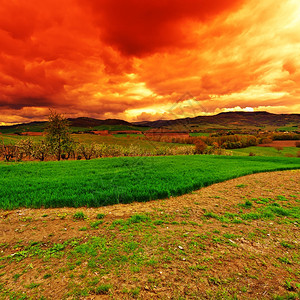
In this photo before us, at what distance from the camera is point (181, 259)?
14.3 ft

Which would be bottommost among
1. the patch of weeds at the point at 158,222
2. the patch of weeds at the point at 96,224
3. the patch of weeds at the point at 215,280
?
the patch of weeds at the point at 158,222

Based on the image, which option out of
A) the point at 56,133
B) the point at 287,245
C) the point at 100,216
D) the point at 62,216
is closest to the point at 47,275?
the point at 100,216

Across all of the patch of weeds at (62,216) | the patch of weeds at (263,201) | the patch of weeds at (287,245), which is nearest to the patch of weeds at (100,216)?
the patch of weeds at (62,216)

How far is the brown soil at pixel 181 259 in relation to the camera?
133 inches

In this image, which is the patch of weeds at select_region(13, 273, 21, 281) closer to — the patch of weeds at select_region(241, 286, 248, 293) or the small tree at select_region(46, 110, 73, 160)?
the patch of weeds at select_region(241, 286, 248, 293)

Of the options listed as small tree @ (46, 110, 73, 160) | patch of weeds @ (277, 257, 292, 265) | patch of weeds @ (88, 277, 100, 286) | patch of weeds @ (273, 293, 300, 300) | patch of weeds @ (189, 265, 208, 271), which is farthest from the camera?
small tree @ (46, 110, 73, 160)

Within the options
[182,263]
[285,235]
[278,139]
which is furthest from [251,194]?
[278,139]

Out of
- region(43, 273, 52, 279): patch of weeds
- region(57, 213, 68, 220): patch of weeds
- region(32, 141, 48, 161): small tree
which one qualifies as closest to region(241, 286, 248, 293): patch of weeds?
region(43, 273, 52, 279): patch of weeds

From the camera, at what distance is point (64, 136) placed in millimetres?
34750

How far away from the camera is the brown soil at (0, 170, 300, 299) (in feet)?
11.1

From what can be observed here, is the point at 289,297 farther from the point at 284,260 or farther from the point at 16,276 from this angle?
the point at 16,276

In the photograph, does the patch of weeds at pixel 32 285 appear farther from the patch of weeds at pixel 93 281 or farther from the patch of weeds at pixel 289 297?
the patch of weeds at pixel 289 297

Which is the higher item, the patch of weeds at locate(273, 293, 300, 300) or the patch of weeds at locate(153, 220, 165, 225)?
the patch of weeds at locate(273, 293, 300, 300)

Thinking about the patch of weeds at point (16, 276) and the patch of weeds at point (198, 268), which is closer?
the patch of weeds at point (16, 276)
